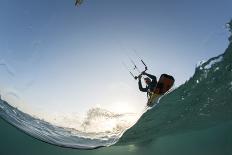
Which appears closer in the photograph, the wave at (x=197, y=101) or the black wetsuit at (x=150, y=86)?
the black wetsuit at (x=150, y=86)

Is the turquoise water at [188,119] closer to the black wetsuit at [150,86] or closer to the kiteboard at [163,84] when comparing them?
the kiteboard at [163,84]

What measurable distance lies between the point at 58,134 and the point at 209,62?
10878mm

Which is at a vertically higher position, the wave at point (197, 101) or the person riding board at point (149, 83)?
the wave at point (197, 101)

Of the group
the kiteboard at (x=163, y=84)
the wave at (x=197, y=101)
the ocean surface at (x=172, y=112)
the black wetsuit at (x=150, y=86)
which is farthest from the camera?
the ocean surface at (x=172, y=112)

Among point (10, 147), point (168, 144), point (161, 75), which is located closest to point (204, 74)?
point (161, 75)

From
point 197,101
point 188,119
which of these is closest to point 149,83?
point 197,101

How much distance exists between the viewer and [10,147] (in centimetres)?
3556

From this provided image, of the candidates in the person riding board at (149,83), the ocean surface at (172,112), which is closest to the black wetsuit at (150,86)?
the person riding board at (149,83)

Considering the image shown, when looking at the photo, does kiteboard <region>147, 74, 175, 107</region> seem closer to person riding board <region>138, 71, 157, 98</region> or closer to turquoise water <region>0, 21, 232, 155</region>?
person riding board <region>138, 71, 157, 98</region>

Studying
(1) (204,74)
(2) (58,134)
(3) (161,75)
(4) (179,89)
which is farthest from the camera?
(2) (58,134)

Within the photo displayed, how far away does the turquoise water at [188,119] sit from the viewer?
53.3 feet

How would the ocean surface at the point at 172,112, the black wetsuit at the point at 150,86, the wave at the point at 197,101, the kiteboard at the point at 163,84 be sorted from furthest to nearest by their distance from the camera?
the ocean surface at the point at 172,112 → the wave at the point at 197,101 → the black wetsuit at the point at 150,86 → the kiteboard at the point at 163,84

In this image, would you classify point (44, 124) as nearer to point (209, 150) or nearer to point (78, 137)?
point (78, 137)

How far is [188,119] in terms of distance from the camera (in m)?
23.1
